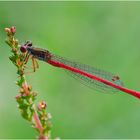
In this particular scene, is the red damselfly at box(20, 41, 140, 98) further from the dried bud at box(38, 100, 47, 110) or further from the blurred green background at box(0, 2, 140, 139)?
the dried bud at box(38, 100, 47, 110)

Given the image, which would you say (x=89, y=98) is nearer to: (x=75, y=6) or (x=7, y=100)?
(x=7, y=100)

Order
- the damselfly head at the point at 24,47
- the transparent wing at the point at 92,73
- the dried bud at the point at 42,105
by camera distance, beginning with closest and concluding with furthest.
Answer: the dried bud at the point at 42,105, the damselfly head at the point at 24,47, the transparent wing at the point at 92,73

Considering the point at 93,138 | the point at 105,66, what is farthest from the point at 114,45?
the point at 93,138

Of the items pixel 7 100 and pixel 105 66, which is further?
pixel 105 66

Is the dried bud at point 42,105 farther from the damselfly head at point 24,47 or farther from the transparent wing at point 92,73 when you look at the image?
the transparent wing at point 92,73

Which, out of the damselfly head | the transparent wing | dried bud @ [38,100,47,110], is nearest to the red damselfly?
the transparent wing

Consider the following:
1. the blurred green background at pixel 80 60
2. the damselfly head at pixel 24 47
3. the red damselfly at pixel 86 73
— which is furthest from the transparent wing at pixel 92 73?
the damselfly head at pixel 24 47

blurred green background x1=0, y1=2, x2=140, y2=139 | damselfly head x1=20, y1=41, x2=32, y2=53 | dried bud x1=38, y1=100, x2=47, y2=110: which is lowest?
blurred green background x1=0, y1=2, x2=140, y2=139

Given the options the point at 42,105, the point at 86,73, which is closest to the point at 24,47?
the point at 86,73
